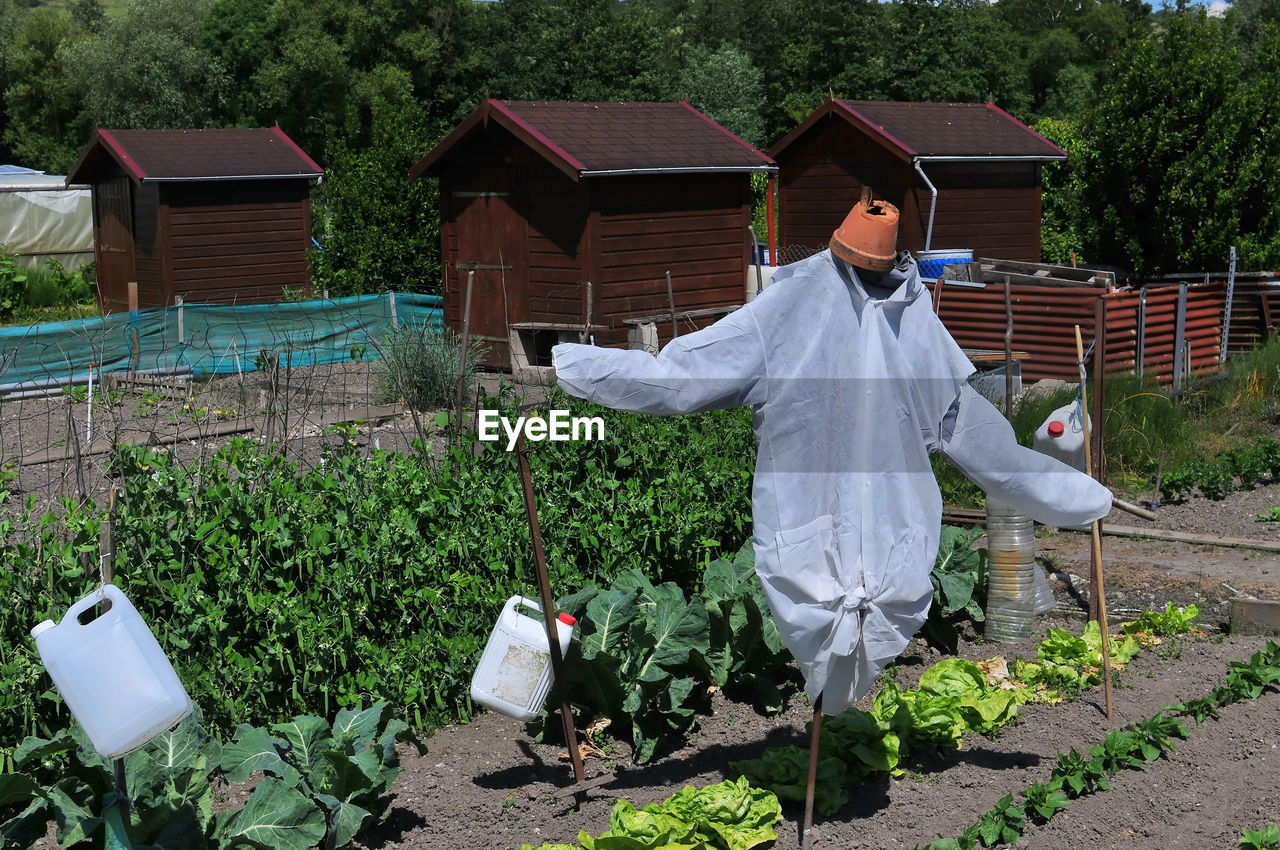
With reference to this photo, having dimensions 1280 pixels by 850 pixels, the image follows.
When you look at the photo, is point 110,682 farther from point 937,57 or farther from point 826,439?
point 937,57

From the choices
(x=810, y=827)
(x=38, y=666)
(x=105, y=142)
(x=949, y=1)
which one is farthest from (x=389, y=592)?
(x=949, y=1)

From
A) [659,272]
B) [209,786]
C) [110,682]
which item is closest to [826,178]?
[659,272]

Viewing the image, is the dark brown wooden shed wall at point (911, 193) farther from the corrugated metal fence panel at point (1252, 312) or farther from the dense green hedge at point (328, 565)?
the dense green hedge at point (328, 565)

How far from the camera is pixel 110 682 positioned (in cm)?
290

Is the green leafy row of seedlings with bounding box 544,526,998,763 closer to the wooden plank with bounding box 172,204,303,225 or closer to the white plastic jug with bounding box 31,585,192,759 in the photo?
the white plastic jug with bounding box 31,585,192,759

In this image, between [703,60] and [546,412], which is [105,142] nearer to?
[546,412]

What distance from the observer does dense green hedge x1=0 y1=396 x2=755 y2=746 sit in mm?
4348

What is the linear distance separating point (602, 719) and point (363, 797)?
1140 mm

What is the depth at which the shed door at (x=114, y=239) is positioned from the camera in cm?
1930

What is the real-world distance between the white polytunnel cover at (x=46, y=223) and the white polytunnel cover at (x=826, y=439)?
76.5 feet

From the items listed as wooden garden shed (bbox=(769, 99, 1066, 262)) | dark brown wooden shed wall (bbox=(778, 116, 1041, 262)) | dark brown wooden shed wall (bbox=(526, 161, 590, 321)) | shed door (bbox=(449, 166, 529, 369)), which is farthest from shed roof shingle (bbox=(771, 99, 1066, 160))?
shed door (bbox=(449, 166, 529, 369))

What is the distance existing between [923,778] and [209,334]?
1193 centimetres

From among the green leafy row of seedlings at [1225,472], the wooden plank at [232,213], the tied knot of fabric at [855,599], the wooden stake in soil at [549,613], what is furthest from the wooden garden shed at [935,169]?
the tied knot of fabric at [855,599]

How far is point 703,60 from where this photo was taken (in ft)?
147
